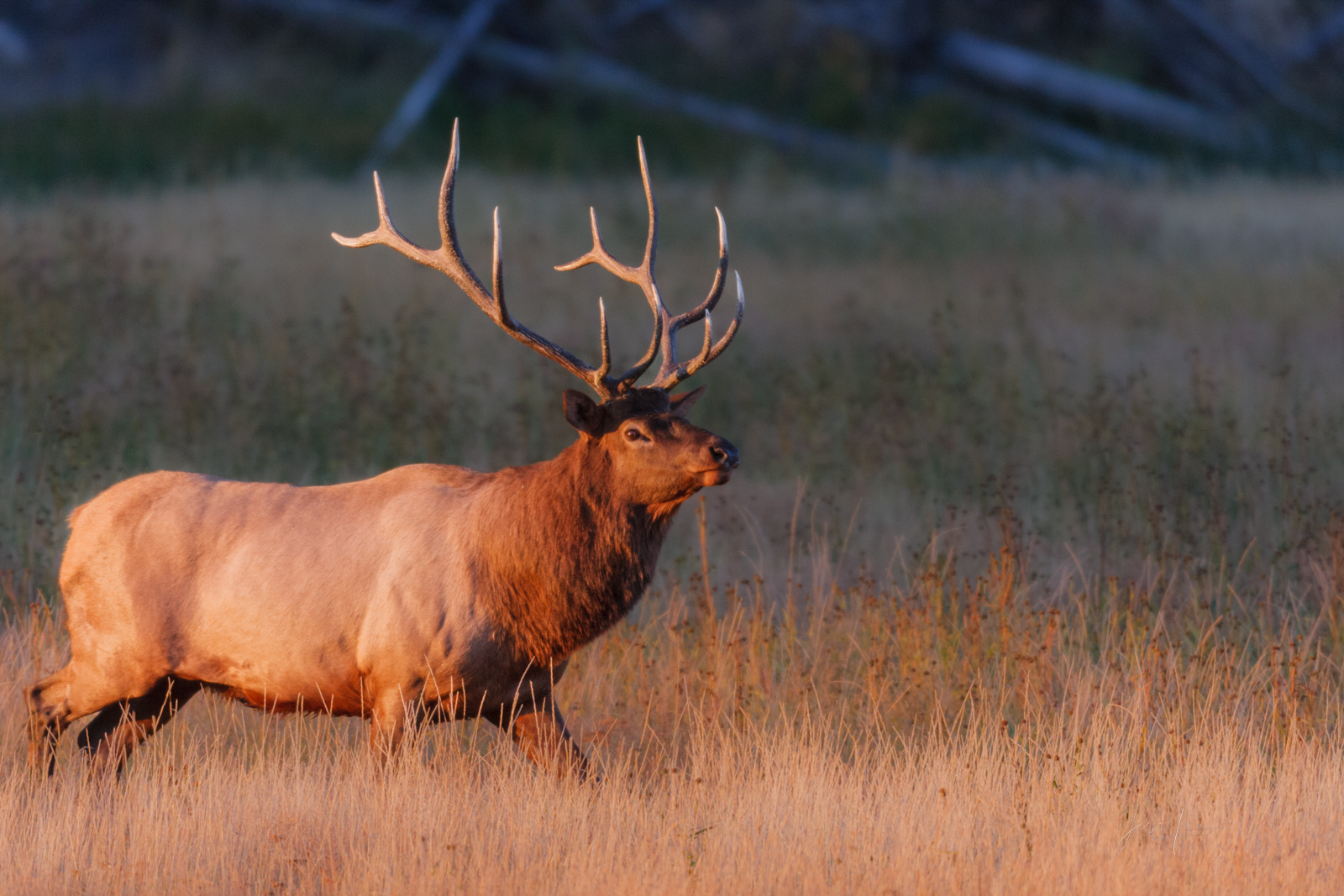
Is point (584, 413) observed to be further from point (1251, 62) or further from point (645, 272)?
point (1251, 62)

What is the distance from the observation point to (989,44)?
804 inches

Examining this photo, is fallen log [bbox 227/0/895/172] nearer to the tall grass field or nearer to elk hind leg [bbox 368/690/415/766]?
the tall grass field

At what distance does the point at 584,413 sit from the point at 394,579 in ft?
2.73

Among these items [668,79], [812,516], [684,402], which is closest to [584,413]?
[684,402]

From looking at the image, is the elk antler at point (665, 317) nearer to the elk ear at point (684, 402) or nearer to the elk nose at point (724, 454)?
the elk ear at point (684, 402)

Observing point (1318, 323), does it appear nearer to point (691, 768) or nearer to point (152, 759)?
point (691, 768)

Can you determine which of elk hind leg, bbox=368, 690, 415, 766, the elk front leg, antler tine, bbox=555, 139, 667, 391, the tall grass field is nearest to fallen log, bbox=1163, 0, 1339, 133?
the tall grass field

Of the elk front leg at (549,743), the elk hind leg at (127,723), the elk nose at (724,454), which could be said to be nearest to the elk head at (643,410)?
the elk nose at (724,454)

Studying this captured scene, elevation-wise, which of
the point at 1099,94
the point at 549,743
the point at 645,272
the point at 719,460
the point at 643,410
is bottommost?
the point at 549,743

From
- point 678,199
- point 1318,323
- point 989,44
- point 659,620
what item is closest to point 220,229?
point 678,199

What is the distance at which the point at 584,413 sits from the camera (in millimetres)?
5211

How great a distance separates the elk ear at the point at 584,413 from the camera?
5.18 m

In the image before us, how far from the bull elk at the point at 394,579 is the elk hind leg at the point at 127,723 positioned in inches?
0.9

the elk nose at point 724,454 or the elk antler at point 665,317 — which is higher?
the elk antler at point 665,317
